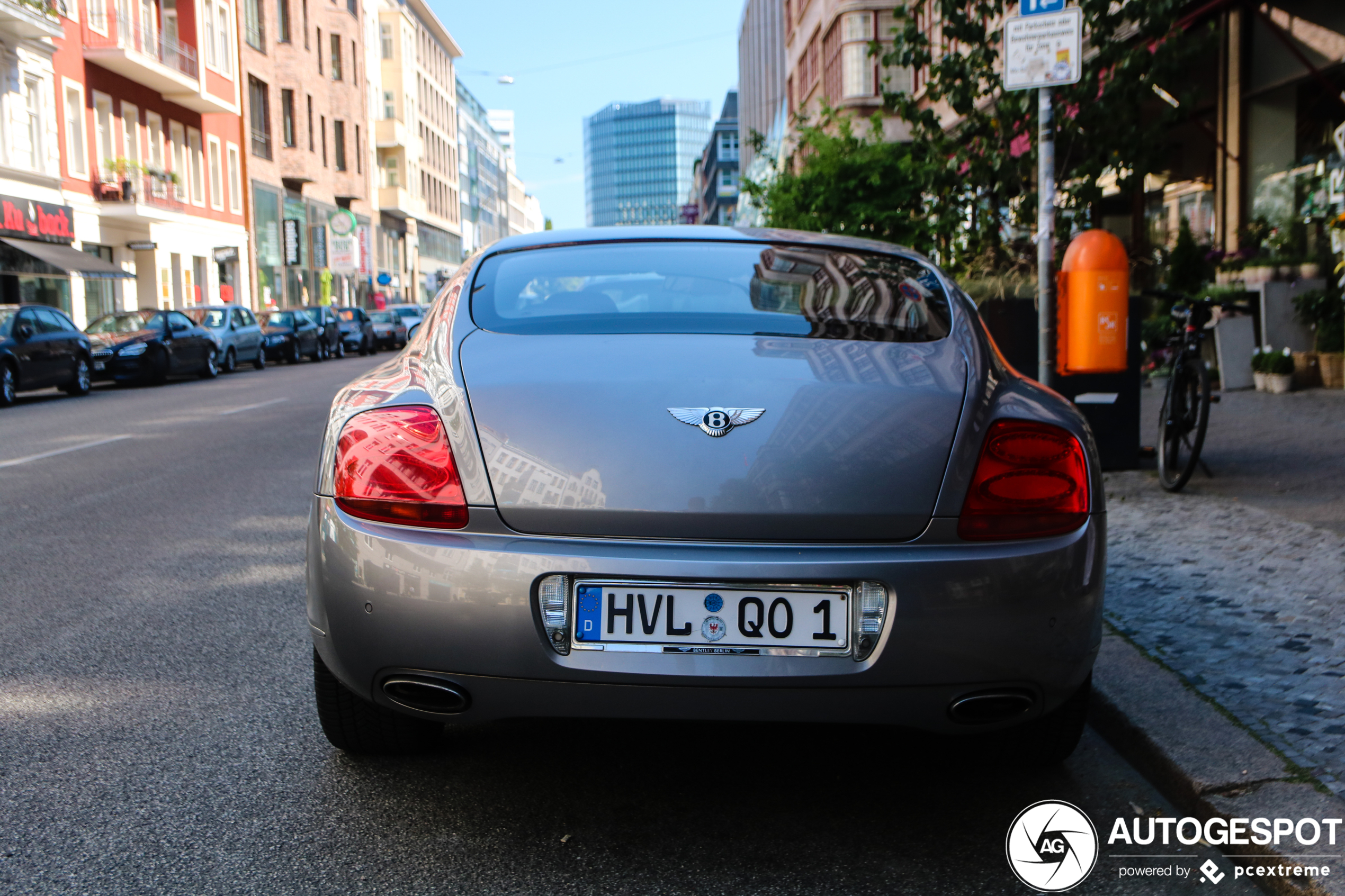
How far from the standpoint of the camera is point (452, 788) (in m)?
3.08

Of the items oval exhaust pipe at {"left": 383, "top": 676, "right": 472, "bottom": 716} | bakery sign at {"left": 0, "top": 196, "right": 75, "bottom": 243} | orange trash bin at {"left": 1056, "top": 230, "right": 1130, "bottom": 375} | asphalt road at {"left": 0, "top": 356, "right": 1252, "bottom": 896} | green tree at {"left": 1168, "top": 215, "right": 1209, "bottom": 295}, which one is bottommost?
asphalt road at {"left": 0, "top": 356, "right": 1252, "bottom": 896}

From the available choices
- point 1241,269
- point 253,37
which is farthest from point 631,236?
point 253,37

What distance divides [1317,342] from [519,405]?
11.3 meters

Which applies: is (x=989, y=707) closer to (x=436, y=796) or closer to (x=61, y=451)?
(x=436, y=796)

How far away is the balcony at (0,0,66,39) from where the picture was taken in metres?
26.7

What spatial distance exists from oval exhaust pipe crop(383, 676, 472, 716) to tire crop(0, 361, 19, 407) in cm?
1713

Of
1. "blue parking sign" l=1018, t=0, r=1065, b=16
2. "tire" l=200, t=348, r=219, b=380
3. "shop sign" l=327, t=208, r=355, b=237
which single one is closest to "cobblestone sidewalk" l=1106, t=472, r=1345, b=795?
"blue parking sign" l=1018, t=0, r=1065, b=16

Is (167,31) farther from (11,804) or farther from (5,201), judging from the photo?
(11,804)

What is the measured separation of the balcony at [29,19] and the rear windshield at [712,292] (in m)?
27.7

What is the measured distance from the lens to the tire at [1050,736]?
10.1 ft

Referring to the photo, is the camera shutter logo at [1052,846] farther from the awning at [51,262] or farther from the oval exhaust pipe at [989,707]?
the awning at [51,262]

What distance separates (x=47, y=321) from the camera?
19.6 metres

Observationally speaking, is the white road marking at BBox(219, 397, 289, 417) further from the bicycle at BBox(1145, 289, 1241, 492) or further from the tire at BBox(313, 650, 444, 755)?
the tire at BBox(313, 650, 444, 755)

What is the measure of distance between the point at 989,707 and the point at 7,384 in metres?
18.0
